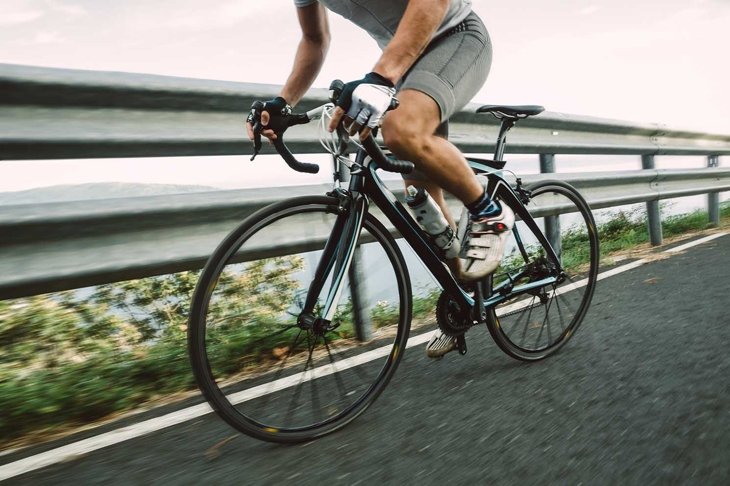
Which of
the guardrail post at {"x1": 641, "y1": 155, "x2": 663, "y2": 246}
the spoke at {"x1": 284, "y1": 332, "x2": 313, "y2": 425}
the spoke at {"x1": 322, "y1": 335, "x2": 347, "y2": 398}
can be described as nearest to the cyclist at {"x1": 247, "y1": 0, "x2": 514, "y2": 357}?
the spoke at {"x1": 322, "y1": 335, "x2": 347, "y2": 398}

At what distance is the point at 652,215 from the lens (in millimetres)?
6242

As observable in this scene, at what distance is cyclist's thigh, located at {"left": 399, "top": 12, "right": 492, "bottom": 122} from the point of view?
2.19m

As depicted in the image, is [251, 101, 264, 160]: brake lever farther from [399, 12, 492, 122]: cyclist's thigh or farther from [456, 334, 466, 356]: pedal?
[456, 334, 466, 356]: pedal

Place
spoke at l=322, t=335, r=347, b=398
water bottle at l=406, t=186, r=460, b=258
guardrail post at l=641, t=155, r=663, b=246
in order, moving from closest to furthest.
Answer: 1. spoke at l=322, t=335, r=347, b=398
2. water bottle at l=406, t=186, r=460, b=258
3. guardrail post at l=641, t=155, r=663, b=246

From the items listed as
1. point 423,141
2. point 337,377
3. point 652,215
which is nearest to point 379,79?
point 423,141

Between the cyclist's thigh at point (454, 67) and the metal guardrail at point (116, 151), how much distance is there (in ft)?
2.72

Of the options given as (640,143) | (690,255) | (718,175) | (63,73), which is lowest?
(690,255)

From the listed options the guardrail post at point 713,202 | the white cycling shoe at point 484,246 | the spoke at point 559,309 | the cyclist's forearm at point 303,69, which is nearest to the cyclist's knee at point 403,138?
the white cycling shoe at point 484,246

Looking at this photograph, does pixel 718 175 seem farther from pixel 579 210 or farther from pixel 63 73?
pixel 63 73

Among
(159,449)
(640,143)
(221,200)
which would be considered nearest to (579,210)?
(221,200)

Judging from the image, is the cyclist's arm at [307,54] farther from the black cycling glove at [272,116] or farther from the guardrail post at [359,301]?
the guardrail post at [359,301]

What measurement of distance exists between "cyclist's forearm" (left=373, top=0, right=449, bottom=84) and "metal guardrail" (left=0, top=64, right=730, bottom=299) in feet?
3.01

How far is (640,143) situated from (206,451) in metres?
5.46

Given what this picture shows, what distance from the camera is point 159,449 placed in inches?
76.9
